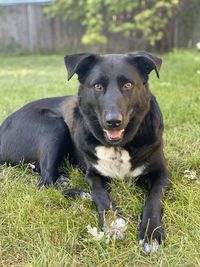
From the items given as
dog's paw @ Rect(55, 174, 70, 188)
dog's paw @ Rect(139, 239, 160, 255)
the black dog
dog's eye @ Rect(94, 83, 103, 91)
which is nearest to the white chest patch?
the black dog

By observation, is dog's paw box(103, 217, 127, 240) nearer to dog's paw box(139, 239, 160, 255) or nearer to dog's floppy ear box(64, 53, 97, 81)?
dog's paw box(139, 239, 160, 255)

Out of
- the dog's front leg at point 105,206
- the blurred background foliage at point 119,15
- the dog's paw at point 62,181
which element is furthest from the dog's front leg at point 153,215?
the blurred background foliage at point 119,15

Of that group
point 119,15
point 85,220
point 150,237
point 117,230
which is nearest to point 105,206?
point 85,220

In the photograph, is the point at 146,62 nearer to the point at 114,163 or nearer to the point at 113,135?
the point at 113,135

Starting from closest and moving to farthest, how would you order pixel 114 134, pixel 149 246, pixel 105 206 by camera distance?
pixel 149 246 < pixel 105 206 < pixel 114 134

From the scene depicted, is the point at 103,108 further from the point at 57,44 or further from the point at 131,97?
the point at 57,44

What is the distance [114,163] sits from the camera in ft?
8.82

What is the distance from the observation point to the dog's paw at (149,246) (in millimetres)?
2014

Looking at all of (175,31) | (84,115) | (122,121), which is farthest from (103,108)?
(175,31)

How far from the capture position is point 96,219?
2311mm

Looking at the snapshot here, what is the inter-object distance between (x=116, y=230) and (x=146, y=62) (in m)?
1.01

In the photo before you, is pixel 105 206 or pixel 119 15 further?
pixel 119 15

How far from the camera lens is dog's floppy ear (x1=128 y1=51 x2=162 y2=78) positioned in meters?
2.51

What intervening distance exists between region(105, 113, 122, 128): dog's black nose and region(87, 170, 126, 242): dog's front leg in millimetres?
421
